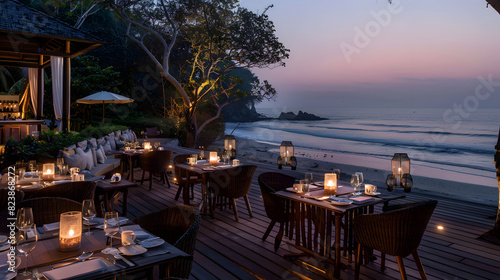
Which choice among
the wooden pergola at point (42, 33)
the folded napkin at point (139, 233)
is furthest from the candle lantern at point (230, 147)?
the wooden pergola at point (42, 33)

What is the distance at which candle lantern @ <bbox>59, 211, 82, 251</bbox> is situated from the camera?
6.04ft

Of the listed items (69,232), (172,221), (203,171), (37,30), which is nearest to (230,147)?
(203,171)

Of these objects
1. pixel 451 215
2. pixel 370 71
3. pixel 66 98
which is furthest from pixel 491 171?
pixel 66 98

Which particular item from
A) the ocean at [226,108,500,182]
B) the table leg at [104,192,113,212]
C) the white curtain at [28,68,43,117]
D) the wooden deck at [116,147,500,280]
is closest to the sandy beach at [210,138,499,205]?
the ocean at [226,108,500,182]

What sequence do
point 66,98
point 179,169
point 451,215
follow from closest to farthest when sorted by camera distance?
point 451,215, point 179,169, point 66,98

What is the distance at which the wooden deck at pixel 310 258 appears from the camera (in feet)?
10.5

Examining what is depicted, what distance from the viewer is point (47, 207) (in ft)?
8.68

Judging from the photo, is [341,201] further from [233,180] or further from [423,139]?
[423,139]

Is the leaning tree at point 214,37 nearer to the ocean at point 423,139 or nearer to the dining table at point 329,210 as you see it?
the ocean at point 423,139

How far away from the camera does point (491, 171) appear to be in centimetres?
1455

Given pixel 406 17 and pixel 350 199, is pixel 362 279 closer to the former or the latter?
pixel 350 199

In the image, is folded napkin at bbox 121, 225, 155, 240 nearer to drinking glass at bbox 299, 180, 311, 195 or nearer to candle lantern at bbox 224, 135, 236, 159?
drinking glass at bbox 299, 180, 311, 195

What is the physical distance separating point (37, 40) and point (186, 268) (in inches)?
372

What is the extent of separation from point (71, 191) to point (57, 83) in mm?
7206
